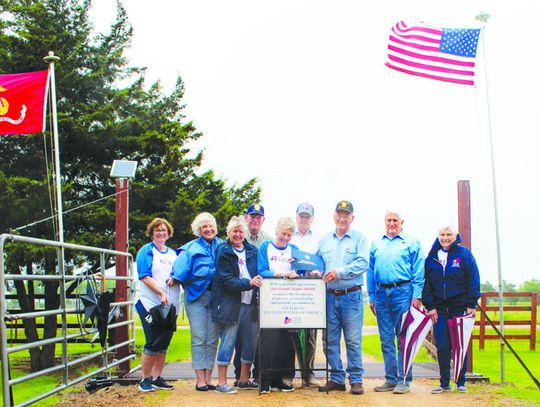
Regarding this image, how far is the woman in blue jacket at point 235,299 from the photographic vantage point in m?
7.16

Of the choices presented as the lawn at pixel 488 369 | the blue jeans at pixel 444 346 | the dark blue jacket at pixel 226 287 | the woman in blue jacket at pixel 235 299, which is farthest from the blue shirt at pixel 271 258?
the lawn at pixel 488 369

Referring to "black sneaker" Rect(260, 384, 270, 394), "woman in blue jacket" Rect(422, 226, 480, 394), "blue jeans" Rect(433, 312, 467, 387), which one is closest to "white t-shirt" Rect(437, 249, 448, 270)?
"woman in blue jacket" Rect(422, 226, 480, 394)

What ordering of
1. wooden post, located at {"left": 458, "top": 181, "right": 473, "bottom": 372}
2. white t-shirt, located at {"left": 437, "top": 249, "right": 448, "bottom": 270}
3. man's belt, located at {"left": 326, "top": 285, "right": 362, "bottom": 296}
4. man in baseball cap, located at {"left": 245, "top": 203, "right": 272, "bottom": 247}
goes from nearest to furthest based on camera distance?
man's belt, located at {"left": 326, "top": 285, "right": 362, "bottom": 296}, white t-shirt, located at {"left": 437, "top": 249, "right": 448, "bottom": 270}, man in baseball cap, located at {"left": 245, "top": 203, "right": 272, "bottom": 247}, wooden post, located at {"left": 458, "top": 181, "right": 473, "bottom": 372}

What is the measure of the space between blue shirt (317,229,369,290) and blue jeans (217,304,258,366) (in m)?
0.91

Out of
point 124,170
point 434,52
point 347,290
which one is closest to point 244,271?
point 347,290

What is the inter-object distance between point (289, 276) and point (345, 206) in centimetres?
97

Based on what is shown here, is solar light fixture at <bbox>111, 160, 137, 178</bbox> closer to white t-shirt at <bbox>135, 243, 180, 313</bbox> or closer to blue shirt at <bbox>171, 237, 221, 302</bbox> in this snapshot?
white t-shirt at <bbox>135, 243, 180, 313</bbox>

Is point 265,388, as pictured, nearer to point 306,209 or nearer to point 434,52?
point 306,209

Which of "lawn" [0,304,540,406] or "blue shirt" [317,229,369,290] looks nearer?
"blue shirt" [317,229,369,290]

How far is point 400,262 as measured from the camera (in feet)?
24.4

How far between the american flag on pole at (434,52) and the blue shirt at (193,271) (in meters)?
4.84

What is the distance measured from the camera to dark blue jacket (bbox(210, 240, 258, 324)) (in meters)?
7.13

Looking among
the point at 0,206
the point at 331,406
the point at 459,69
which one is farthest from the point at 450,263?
the point at 0,206

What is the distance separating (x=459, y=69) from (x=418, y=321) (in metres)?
4.19
